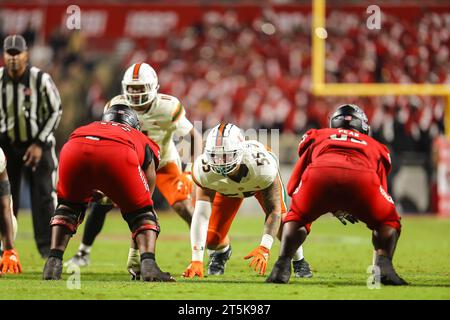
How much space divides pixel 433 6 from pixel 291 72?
2932 millimetres

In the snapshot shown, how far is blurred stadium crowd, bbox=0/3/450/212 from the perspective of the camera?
557 inches

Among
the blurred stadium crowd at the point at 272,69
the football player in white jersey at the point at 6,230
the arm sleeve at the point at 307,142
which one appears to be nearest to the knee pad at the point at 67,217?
the football player in white jersey at the point at 6,230

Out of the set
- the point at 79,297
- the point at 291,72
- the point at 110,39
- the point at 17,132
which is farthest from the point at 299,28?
the point at 79,297

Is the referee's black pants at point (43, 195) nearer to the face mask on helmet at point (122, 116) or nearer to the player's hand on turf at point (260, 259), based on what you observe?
the face mask on helmet at point (122, 116)

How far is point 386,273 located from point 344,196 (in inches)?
21.8

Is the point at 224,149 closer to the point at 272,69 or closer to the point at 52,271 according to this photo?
the point at 52,271

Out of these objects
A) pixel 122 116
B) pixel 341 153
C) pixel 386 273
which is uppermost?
pixel 122 116

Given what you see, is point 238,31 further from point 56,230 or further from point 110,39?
point 56,230

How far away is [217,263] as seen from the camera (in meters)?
6.68

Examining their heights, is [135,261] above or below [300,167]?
below

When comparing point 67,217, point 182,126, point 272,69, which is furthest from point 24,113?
point 272,69

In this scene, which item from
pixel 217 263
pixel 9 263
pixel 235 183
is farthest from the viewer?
pixel 217 263

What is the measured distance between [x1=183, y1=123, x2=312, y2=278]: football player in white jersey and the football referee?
188 centimetres

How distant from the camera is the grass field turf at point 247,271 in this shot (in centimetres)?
503
